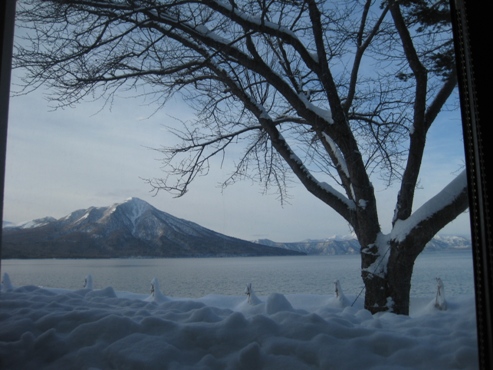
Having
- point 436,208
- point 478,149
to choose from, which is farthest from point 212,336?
point 436,208

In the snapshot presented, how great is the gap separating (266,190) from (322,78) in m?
0.88

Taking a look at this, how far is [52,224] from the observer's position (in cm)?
182

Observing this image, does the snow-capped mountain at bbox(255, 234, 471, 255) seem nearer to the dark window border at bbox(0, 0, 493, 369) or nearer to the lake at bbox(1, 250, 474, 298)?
the lake at bbox(1, 250, 474, 298)

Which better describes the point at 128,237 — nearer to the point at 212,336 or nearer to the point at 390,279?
the point at 212,336

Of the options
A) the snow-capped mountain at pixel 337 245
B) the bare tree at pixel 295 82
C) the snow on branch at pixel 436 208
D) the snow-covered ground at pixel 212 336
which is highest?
the bare tree at pixel 295 82

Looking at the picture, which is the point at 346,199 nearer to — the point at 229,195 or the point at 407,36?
the point at 229,195

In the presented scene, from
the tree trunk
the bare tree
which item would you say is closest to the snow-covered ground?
the tree trunk

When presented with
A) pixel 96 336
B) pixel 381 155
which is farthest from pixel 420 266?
pixel 96 336

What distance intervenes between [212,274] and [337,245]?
2.51ft

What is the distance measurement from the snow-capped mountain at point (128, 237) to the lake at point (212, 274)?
39 mm

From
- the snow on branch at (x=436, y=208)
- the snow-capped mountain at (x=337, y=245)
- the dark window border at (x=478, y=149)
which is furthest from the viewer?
the snow-capped mountain at (x=337, y=245)

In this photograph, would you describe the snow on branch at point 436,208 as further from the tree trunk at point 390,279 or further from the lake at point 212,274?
the lake at point 212,274

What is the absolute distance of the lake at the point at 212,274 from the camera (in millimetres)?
1862

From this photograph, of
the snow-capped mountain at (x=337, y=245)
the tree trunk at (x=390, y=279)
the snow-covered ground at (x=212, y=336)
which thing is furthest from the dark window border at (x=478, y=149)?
the tree trunk at (x=390, y=279)
